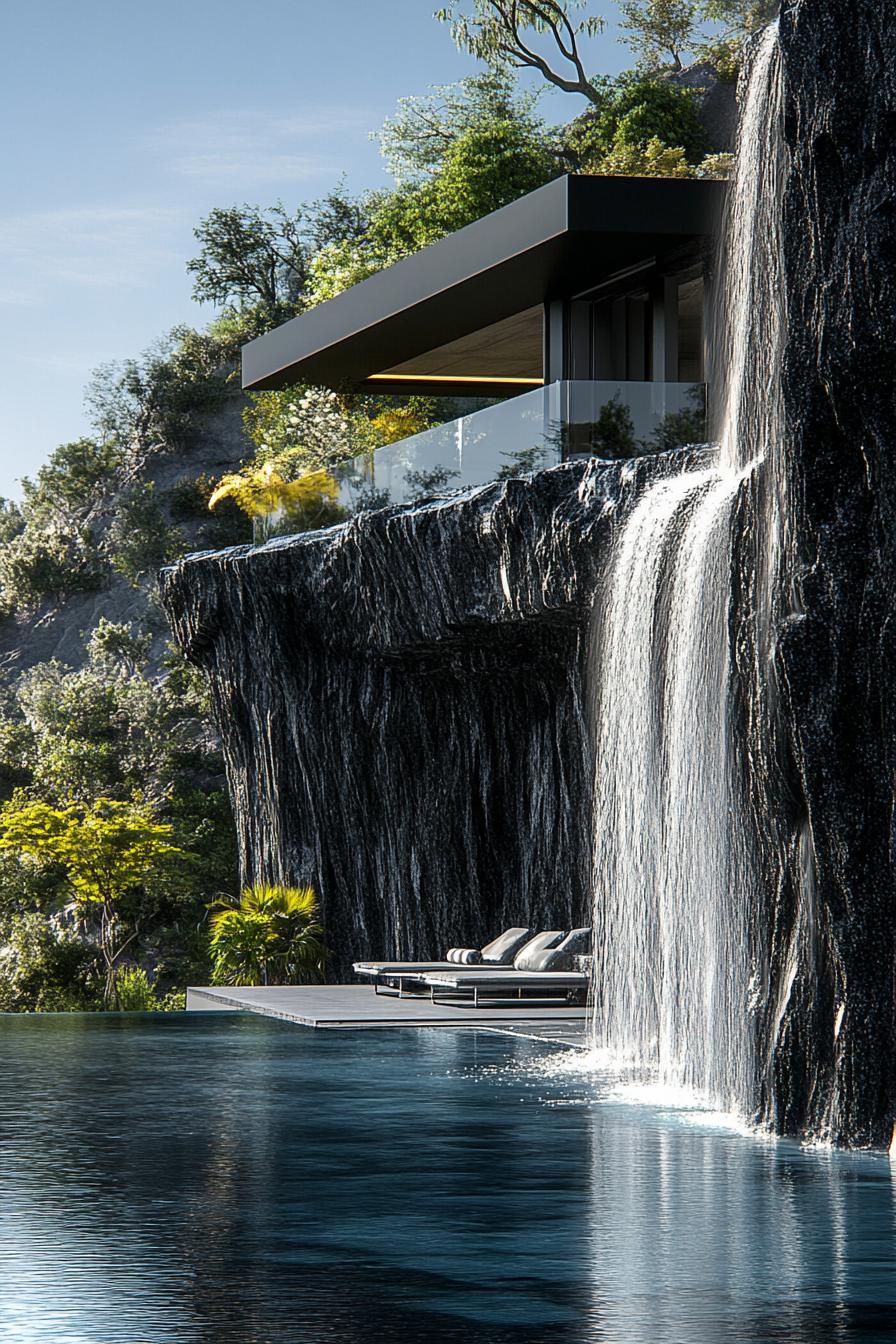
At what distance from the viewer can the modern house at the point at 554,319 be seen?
1912cm

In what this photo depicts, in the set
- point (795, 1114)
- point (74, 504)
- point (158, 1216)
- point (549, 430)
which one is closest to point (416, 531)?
point (549, 430)

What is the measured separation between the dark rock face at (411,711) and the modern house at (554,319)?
655mm

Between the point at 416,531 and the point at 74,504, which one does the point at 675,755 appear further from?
the point at 74,504

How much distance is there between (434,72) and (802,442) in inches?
2210

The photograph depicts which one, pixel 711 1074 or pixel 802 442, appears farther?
pixel 711 1074

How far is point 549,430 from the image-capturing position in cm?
1917

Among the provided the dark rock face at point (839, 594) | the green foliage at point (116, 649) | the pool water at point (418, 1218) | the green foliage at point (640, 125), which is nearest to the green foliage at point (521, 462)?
the pool water at point (418, 1218)

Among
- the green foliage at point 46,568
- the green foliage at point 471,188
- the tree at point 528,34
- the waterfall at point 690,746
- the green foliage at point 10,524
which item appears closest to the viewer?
the waterfall at point 690,746

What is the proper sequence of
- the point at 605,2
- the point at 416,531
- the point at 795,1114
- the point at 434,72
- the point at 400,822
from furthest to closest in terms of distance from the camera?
the point at 434,72 < the point at 605,2 < the point at 400,822 < the point at 416,531 < the point at 795,1114

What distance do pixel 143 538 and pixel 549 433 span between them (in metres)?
33.8

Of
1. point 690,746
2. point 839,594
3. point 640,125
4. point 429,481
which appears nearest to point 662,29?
point 640,125

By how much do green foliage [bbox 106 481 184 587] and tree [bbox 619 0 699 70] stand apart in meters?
21.3

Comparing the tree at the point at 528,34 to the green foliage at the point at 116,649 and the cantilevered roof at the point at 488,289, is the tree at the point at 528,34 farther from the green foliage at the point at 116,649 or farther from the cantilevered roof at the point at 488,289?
the cantilevered roof at the point at 488,289

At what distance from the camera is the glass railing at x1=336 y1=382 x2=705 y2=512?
1859 cm
